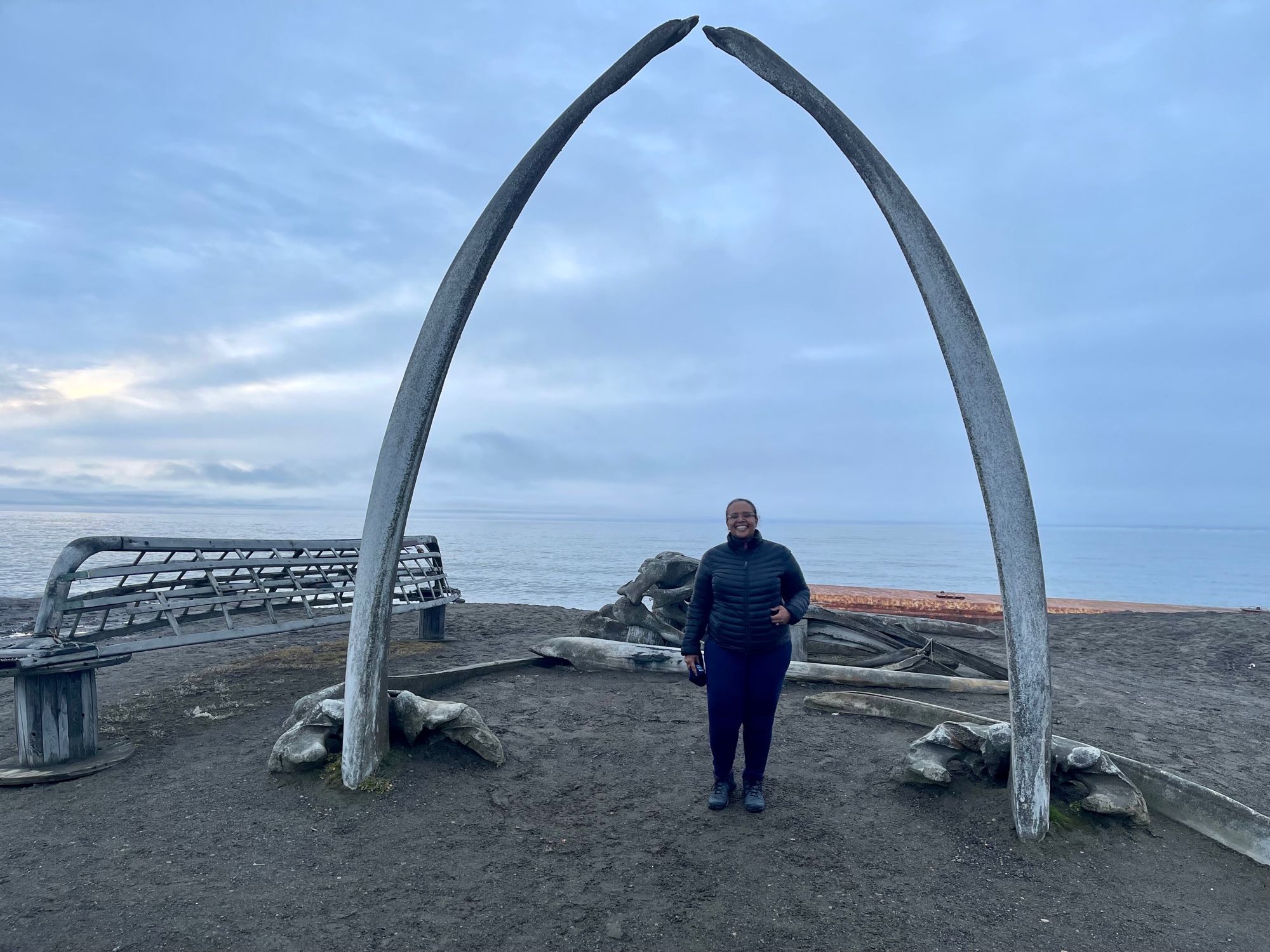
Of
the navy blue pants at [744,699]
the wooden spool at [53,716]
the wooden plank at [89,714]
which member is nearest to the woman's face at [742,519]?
the navy blue pants at [744,699]

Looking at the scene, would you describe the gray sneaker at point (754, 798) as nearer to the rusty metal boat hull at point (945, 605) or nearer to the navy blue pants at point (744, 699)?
the navy blue pants at point (744, 699)

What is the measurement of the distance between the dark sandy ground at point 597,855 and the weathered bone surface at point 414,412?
49 cm

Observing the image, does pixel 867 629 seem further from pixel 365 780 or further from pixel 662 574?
pixel 365 780

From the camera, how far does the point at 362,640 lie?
5113 millimetres

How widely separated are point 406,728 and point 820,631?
18.2ft

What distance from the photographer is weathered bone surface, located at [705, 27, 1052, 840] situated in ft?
14.5

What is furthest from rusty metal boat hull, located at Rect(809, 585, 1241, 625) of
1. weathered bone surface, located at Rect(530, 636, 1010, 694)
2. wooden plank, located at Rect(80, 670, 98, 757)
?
wooden plank, located at Rect(80, 670, 98, 757)

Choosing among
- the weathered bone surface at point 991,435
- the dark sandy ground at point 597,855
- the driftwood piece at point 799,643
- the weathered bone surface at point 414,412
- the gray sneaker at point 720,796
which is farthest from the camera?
the driftwood piece at point 799,643

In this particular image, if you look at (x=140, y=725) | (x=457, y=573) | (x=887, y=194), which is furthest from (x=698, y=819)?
(x=457, y=573)

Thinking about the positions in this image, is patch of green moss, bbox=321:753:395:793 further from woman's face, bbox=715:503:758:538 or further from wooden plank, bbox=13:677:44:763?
woman's face, bbox=715:503:758:538

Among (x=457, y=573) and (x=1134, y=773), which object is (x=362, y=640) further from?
(x=457, y=573)

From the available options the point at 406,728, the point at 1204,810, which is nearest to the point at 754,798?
the point at 406,728

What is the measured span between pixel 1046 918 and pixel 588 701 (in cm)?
445

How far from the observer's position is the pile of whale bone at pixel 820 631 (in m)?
8.79
